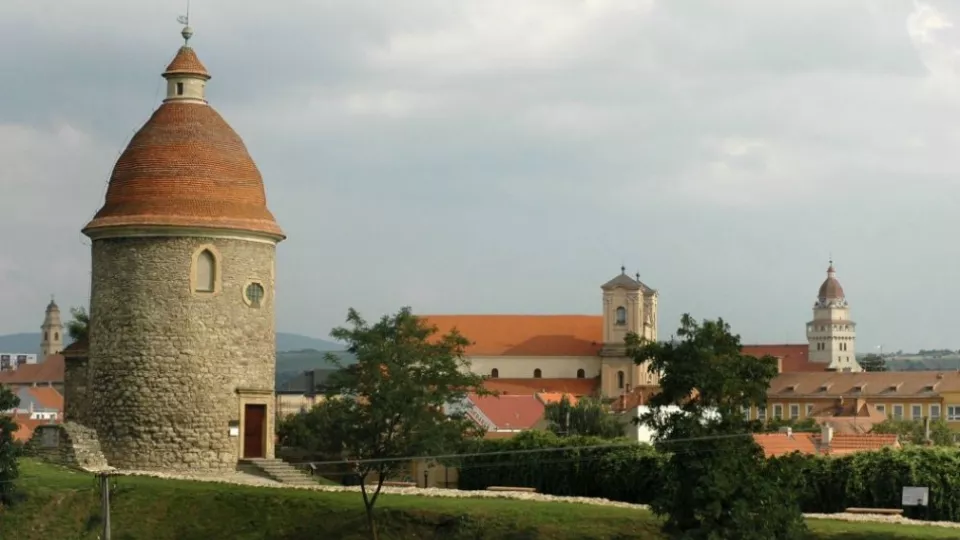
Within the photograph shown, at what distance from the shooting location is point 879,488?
38156 mm

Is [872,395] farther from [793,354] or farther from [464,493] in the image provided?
[464,493]

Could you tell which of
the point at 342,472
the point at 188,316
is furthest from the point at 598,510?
the point at 188,316

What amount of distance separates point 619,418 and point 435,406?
38.2 m

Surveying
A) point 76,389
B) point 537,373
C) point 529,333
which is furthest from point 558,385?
point 76,389

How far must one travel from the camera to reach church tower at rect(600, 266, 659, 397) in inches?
4993

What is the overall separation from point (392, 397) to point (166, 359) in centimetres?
893

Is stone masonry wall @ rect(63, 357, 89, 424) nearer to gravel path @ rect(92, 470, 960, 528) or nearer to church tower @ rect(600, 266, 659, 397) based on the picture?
gravel path @ rect(92, 470, 960, 528)

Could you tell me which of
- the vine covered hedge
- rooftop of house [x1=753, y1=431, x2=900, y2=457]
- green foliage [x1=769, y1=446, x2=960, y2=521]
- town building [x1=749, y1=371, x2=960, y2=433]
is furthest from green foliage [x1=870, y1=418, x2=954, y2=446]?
green foliage [x1=769, y1=446, x2=960, y2=521]

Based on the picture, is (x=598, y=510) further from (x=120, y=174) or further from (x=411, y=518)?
(x=120, y=174)

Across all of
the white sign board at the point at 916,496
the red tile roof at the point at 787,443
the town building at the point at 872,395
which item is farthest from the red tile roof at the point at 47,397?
the white sign board at the point at 916,496

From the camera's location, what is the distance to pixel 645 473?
41.2 metres

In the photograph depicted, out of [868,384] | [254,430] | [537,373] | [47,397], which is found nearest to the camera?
[254,430]

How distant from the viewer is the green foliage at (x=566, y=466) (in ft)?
136

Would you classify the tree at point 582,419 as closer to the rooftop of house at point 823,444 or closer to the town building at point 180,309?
the rooftop of house at point 823,444
